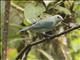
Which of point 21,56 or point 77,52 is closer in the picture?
point 21,56

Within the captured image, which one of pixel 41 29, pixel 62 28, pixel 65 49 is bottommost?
pixel 65 49

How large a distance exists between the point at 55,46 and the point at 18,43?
30 cm

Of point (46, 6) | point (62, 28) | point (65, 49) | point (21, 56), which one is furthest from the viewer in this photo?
point (65, 49)

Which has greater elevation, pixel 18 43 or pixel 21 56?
pixel 21 56

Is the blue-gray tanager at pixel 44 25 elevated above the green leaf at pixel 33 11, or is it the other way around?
the blue-gray tanager at pixel 44 25

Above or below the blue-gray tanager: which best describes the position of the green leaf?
below

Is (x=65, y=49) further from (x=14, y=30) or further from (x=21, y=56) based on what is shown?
(x=21, y=56)

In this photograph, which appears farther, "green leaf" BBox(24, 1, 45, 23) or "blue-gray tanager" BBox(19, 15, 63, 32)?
"green leaf" BBox(24, 1, 45, 23)

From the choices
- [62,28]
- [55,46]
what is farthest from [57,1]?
[55,46]

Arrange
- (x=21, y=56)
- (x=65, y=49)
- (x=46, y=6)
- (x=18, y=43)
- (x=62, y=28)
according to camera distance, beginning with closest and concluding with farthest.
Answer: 1. (x=21, y=56)
2. (x=46, y=6)
3. (x=62, y=28)
4. (x=65, y=49)
5. (x=18, y=43)

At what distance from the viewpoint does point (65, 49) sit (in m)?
1.78

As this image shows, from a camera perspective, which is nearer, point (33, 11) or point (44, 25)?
point (44, 25)

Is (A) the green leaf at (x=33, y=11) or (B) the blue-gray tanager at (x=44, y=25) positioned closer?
(B) the blue-gray tanager at (x=44, y=25)

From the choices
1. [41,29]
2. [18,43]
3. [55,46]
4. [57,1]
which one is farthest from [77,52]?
[41,29]
